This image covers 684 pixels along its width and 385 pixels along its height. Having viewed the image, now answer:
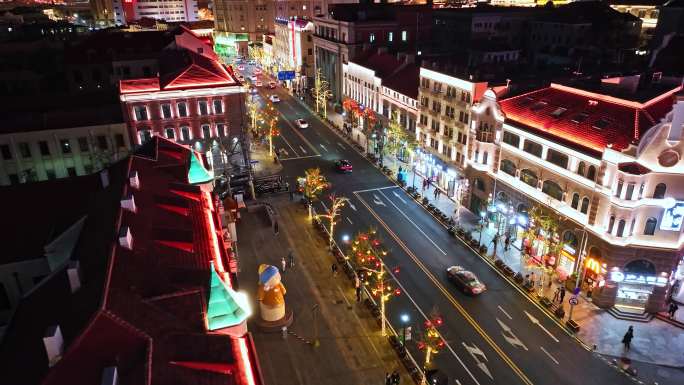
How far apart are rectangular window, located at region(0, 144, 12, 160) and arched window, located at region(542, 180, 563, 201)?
7170cm

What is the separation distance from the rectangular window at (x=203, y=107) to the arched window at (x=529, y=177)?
1940 inches

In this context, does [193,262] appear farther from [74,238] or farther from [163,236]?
[74,238]

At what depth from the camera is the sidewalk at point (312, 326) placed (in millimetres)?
39906

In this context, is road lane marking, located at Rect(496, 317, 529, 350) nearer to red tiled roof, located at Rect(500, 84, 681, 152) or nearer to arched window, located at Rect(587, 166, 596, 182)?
arched window, located at Rect(587, 166, 596, 182)

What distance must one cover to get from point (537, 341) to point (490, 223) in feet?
74.0

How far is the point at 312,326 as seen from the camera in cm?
4528

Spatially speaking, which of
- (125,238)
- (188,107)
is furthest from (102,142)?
(125,238)

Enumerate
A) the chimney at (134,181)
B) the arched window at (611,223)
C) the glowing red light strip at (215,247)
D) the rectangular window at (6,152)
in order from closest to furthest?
the glowing red light strip at (215,247)
the chimney at (134,181)
the arched window at (611,223)
the rectangular window at (6,152)

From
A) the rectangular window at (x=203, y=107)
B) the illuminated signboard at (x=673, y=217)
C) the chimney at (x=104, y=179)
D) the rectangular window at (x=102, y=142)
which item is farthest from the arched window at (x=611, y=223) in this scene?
the rectangular window at (x=102, y=142)

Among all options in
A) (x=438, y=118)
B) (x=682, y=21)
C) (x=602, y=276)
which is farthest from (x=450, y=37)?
(x=602, y=276)

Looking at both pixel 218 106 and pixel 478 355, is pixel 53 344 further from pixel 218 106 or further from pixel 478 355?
pixel 218 106

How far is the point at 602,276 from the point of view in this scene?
1869 inches

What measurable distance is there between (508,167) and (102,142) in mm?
59268

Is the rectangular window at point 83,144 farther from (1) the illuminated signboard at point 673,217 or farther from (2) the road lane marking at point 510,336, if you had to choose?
(1) the illuminated signboard at point 673,217
